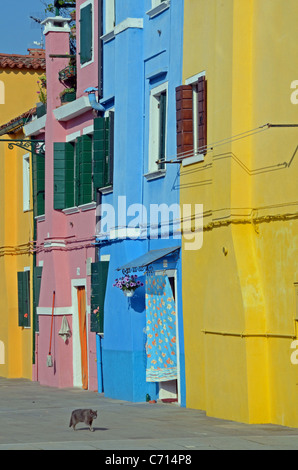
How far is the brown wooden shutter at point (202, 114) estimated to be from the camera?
63.0 feet

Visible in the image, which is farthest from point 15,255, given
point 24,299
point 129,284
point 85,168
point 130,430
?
point 130,430

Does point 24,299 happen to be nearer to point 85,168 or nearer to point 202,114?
point 85,168

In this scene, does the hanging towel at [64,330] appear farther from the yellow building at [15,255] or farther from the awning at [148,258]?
the awning at [148,258]

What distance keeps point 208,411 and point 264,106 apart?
4.96 meters

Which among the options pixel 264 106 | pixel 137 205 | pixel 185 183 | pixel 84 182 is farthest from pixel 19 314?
pixel 264 106

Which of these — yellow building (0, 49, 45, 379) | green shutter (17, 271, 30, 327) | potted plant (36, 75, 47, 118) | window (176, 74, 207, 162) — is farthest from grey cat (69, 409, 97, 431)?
green shutter (17, 271, 30, 327)

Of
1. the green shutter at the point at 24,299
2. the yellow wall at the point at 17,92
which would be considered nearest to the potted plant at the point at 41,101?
the yellow wall at the point at 17,92

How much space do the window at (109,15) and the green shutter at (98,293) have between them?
197 inches

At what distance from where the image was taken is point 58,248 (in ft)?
90.0

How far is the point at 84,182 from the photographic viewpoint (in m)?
25.7

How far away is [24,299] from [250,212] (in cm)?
1425

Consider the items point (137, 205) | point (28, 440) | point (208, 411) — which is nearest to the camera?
point (28, 440)
